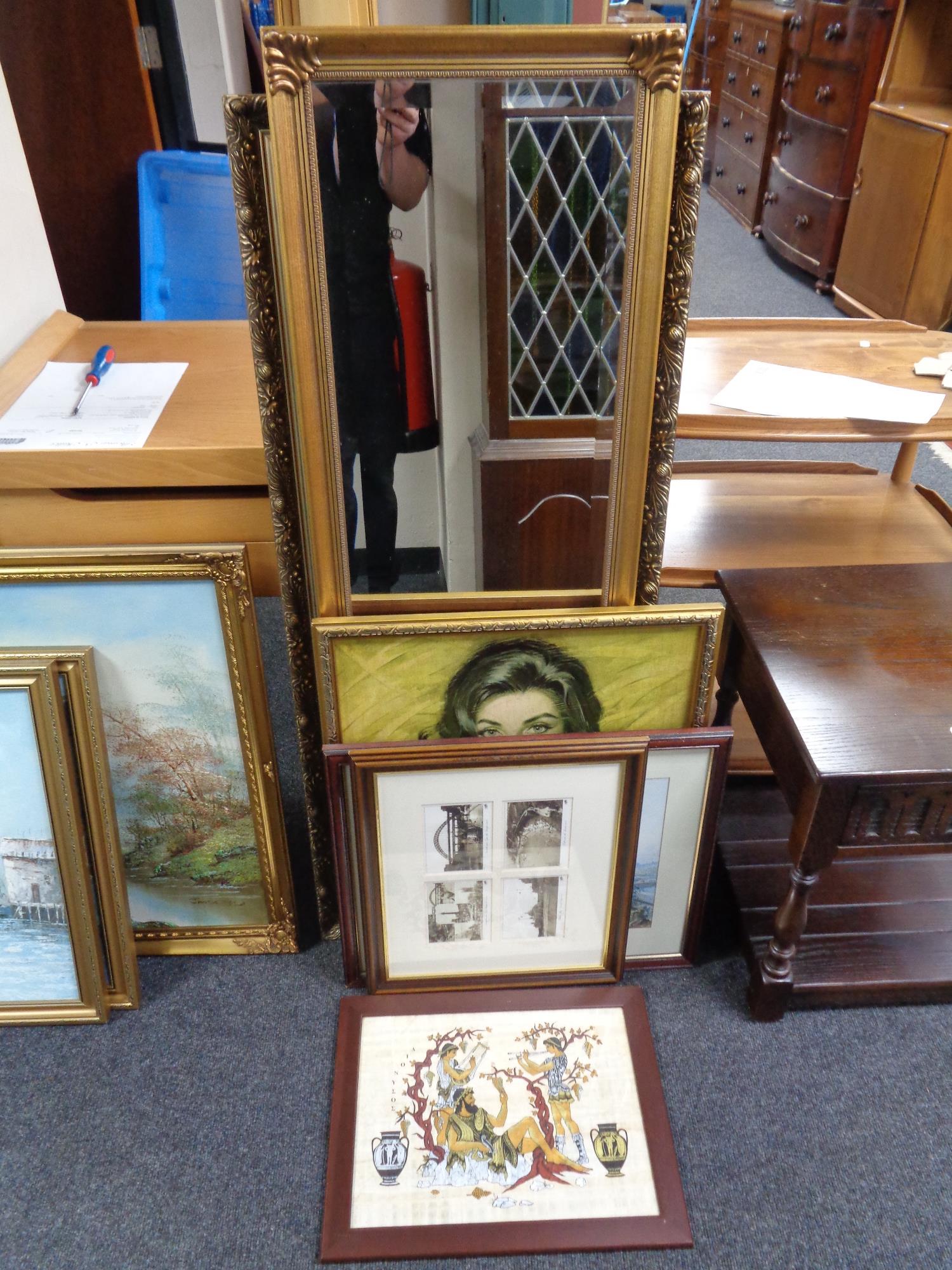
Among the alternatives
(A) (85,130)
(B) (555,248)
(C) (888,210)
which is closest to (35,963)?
(B) (555,248)

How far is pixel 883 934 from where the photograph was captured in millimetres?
1265

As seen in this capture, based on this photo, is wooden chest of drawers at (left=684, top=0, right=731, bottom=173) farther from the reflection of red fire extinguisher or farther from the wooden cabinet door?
the reflection of red fire extinguisher

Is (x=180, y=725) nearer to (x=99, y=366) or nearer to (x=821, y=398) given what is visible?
(x=99, y=366)

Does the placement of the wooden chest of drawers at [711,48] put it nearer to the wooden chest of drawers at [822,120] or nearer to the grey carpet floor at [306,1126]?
the wooden chest of drawers at [822,120]

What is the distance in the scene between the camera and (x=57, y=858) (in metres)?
1.12

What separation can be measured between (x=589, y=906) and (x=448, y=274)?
0.76 metres

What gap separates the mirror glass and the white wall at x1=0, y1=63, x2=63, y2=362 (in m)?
0.70

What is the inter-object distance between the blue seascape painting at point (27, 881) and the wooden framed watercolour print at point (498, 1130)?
0.36 metres

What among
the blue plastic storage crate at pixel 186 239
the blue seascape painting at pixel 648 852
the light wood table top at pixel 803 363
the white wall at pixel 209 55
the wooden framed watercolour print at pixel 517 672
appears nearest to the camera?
the wooden framed watercolour print at pixel 517 672

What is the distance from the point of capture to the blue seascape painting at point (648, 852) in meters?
1.15

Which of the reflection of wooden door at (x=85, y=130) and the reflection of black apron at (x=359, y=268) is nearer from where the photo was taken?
the reflection of black apron at (x=359, y=268)

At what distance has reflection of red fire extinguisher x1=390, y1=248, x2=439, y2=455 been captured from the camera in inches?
36.3

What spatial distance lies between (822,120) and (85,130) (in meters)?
2.79

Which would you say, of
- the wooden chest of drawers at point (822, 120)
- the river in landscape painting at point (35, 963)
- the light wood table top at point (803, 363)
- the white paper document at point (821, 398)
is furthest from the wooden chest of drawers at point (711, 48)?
the river in landscape painting at point (35, 963)
